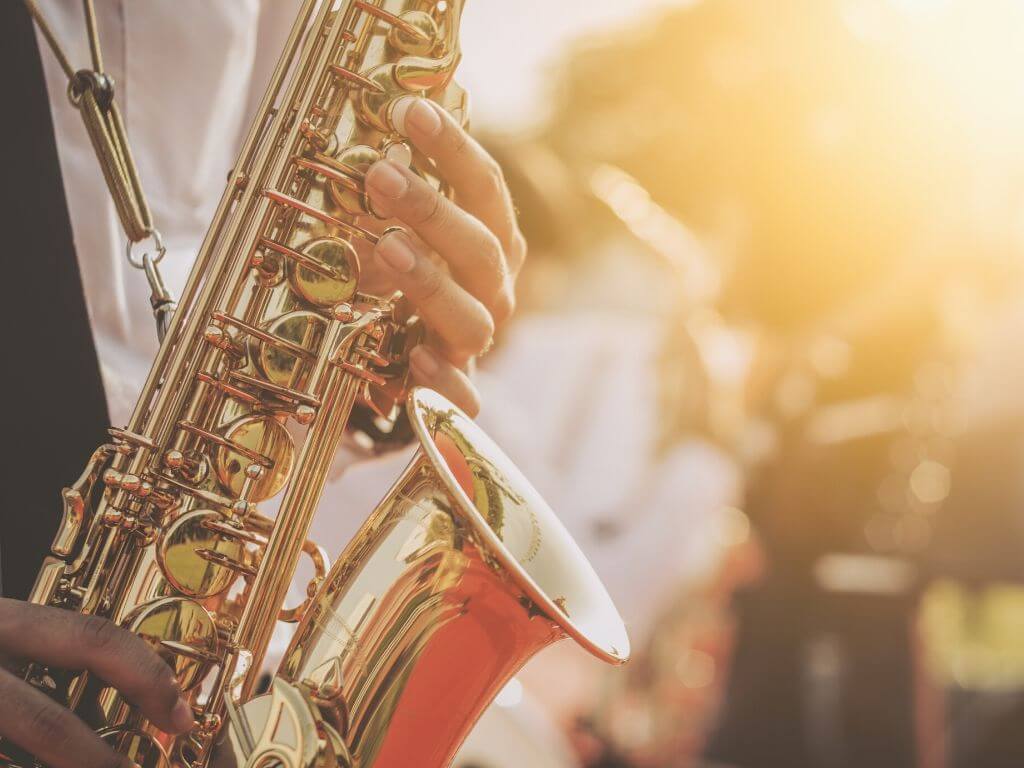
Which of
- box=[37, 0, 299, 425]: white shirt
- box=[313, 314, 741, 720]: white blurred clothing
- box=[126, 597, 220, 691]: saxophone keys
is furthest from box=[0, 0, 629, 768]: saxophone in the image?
box=[313, 314, 741, 720]: white blurred clothing

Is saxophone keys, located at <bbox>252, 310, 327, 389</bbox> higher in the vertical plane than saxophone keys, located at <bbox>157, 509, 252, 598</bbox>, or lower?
higher

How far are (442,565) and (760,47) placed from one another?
418 centimetres

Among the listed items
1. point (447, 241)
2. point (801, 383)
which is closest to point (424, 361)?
point (447, 241)

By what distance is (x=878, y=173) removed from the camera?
4074 millimetres

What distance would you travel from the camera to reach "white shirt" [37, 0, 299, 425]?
1.19 meters

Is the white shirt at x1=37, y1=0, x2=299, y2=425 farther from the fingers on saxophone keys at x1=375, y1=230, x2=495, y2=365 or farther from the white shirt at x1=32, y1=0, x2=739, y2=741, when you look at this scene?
the fingers on saxophone keys at x1=375, y1=230, x2=495, y2=365

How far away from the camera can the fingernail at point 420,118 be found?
3.44 feet

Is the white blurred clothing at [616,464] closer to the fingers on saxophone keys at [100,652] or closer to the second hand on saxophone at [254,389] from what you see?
the second hand on saxophone at [254,389]

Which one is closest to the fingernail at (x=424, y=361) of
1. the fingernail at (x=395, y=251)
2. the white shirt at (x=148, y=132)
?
the fingernail at (x=395, y=251)

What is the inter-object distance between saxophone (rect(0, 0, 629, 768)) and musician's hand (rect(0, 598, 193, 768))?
0.09 m

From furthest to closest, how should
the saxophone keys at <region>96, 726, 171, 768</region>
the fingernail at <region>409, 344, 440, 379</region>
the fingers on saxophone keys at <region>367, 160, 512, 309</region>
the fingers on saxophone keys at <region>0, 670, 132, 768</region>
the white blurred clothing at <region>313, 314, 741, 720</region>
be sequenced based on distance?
the white blurred clothing at <region>313, 314, 741, 720</region> → the fingernail at <region>409, 344, 440, 379</region> → the fingers on saxophone keys at <region>367, 160, 512, 309</region> → the saxophone keys at <region>96, 726, 171, 768</region> → the fingers on saxophone keys at <region>0, 670, 132, 768</region>

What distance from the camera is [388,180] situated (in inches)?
40.2

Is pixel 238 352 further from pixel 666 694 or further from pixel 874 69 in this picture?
pixel 874 69

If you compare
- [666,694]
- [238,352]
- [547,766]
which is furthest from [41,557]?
[666,694]
